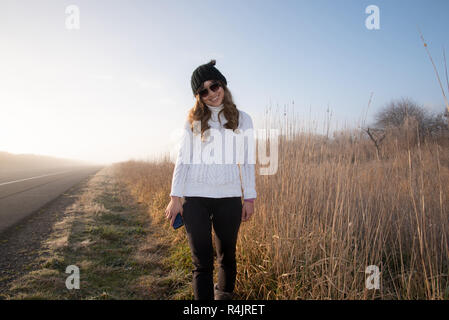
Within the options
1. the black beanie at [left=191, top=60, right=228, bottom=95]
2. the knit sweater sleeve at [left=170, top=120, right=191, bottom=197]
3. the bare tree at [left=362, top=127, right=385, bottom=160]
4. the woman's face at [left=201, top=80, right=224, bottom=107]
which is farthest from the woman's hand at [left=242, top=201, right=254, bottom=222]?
the bare tree at [left=362, top=127, right=385, bottom=160]

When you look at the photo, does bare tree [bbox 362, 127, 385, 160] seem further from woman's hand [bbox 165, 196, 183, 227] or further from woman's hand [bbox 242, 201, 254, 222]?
woman's hand [bbox 165, 196, 183, 227]

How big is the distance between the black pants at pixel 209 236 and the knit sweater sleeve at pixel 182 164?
10 cm

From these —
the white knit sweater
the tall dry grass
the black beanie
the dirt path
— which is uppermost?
the black beanie

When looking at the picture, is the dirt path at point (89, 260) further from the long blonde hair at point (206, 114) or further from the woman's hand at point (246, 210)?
the long blonde hair at point (206, 114)

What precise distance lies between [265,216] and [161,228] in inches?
82.9

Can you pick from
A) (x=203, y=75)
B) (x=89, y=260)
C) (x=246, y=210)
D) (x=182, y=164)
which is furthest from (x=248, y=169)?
(x=89, y=260)

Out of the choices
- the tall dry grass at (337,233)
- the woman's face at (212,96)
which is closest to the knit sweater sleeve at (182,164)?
the woman's face at (212,96)

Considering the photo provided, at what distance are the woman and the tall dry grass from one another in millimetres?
510

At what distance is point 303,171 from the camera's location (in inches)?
82.4

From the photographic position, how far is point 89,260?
2.35 meters

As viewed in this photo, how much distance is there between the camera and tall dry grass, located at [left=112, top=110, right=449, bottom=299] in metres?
1.40

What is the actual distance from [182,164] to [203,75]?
2.01 ft

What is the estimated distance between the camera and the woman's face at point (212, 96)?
4.64 ft
